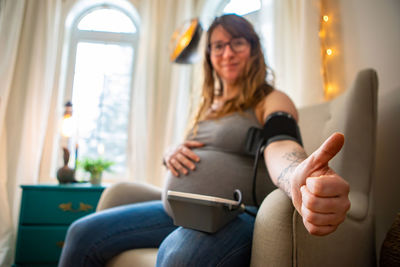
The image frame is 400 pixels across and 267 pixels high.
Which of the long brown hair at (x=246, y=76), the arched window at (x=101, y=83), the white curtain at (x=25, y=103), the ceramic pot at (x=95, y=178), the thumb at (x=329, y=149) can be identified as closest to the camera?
the thumb at (x=329, y=149)

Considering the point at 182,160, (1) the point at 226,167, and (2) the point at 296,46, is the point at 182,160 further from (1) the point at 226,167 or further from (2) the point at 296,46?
(2) the point at 296,46

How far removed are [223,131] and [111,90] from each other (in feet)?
5.33

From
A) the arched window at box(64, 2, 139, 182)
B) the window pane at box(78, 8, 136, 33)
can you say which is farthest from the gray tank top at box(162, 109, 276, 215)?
the window pane at box(78, 8, 136, 33)

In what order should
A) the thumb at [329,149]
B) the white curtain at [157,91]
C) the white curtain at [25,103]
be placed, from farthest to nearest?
the white curtain at [157,91], the white curtain at [25,103], the thumb at [329,149]

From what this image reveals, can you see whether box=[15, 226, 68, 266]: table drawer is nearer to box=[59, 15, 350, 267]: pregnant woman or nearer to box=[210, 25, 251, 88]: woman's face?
box=[59, 15, 350, 267]: pregnant woman

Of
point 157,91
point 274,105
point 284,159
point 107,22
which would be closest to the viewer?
point 284,159

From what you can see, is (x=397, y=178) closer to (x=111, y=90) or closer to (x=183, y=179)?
(x=183, y=179)

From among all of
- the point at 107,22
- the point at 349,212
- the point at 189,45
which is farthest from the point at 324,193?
the point at 107,22

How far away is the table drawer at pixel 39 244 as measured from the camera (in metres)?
1.26

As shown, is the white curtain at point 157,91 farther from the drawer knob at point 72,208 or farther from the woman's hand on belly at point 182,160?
the woman's hand on belly at point 182,160

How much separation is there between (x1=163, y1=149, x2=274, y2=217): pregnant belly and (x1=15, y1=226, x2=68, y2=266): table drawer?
954 mm

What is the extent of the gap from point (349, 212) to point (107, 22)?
2.25 m

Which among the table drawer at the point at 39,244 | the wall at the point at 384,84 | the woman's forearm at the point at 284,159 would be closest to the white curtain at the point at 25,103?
the table drawer at the point at 39,244

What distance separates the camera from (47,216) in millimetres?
1338
